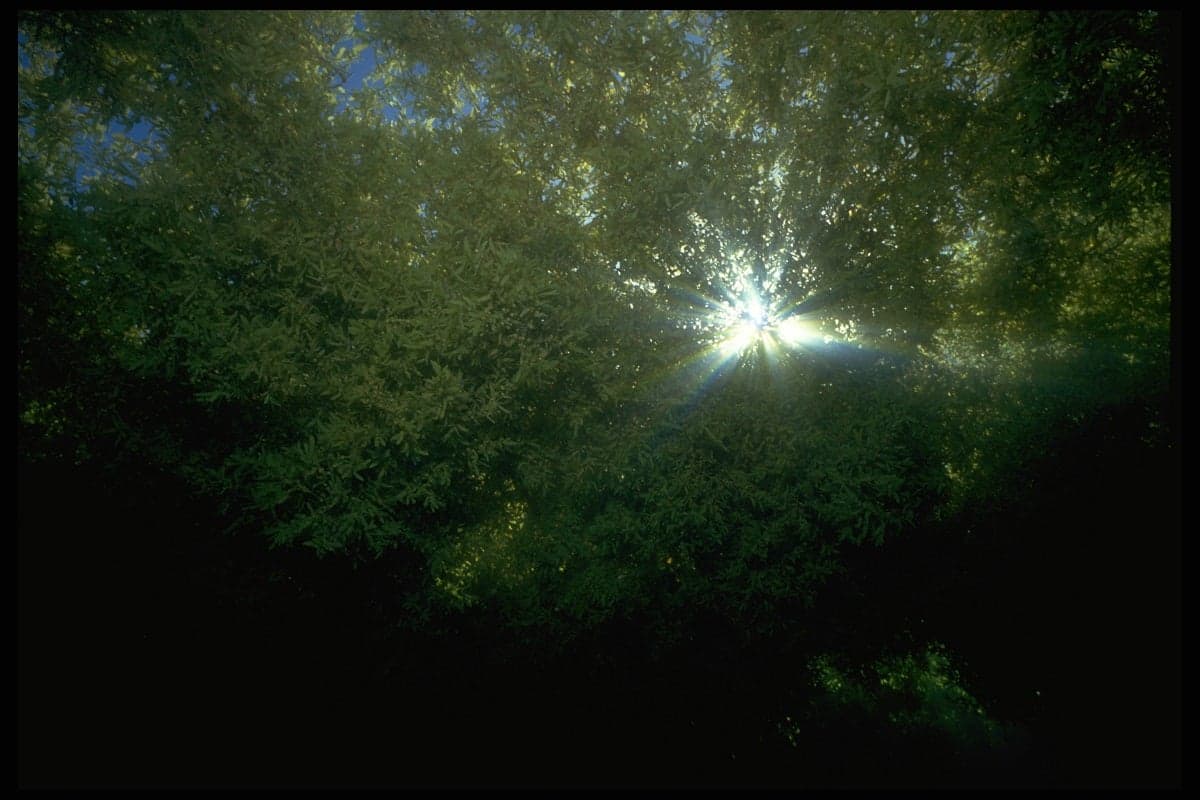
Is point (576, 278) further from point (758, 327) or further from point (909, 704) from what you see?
point (909, 704)

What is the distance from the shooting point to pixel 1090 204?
3967mm

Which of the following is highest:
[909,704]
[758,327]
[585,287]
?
[585,287]

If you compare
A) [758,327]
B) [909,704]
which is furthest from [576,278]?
[909,704]

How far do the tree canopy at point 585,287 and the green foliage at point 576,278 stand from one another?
3cm

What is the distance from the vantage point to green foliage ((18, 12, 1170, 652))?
414 centimetres

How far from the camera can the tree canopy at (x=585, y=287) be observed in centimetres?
414

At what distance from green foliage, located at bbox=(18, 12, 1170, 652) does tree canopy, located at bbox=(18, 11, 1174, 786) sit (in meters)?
0.03

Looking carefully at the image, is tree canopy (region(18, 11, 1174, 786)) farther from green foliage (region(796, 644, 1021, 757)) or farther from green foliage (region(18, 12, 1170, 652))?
green foliage (region(796, 644, 1021, 757))

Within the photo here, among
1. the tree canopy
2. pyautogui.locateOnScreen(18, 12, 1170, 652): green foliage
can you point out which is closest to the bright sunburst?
the tree canopy

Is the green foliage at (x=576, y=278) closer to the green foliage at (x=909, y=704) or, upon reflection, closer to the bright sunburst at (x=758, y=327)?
the bright sunburst at (x=758, y=327)

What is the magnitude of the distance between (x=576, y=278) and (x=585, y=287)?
0.14 metres

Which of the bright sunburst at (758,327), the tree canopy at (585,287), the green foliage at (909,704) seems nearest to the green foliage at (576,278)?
the tree canopy at (585,287)

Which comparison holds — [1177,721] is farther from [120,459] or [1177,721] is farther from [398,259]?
[120,459]

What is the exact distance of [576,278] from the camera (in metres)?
4.57
